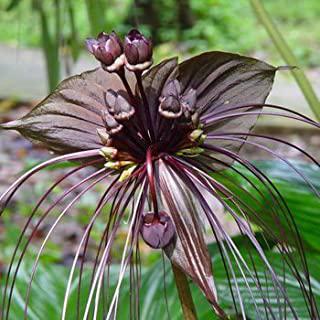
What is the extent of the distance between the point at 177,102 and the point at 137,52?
0.11ft

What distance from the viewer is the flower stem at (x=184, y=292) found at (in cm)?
41

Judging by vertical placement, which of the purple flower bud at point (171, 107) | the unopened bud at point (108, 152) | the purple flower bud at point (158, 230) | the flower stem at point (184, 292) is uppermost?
the purple flower bud at point (171, 107)

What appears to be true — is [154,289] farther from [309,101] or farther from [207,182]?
[207,182]

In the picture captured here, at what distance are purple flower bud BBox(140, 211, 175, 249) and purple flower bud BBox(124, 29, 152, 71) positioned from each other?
0.08 metres

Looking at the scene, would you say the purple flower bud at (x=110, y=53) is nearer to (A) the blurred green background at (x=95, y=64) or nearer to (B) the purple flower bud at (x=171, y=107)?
(B) the purple flower bud at (x=171, y=107)

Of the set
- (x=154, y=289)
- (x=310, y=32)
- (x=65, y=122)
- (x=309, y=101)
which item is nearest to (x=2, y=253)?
(x=154, y=289)

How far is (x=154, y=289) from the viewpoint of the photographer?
0.85 metres

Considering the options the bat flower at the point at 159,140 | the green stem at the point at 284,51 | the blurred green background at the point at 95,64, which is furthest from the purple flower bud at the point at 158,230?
the green stem at the point at 284,51

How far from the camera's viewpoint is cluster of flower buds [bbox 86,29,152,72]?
39cm

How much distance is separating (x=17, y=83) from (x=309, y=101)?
277 cm

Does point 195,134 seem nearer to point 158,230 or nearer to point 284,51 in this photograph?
point 158,230

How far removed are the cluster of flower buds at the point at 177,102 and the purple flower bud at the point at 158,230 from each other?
51 millimetres

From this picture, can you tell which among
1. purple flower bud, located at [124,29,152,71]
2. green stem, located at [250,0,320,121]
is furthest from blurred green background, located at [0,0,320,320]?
purple flower bud, located at [124,29,152,71]

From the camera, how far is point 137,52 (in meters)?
0.39
